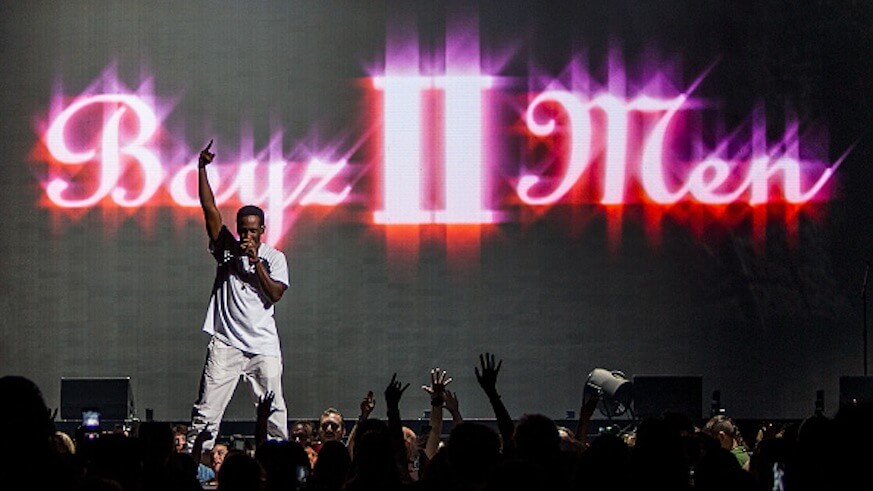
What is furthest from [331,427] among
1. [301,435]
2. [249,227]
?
[249,227]

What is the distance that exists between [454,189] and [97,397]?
3.67 m

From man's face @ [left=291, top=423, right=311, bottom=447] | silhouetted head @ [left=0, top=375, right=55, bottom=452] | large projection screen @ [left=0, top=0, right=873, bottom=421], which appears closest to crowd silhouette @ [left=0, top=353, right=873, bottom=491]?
silhouetted head @ [left=0, top=375, right=55, bottom=452]

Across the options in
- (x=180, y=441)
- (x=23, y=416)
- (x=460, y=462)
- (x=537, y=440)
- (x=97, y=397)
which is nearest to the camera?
(x=23, y=416)

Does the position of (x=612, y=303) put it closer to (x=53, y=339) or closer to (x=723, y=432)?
(x=723, y=432)

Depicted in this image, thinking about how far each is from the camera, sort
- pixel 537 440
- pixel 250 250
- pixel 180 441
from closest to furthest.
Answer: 1. pixel 537 440
2. pixel 250 250
3. pixel 180 441

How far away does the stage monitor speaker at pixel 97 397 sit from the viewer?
39.8ft

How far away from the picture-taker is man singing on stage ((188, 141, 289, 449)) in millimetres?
9234

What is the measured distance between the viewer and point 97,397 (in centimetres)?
1223

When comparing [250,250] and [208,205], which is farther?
[208,205]

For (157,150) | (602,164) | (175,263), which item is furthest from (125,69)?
(602,164)

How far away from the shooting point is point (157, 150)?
1302 cm

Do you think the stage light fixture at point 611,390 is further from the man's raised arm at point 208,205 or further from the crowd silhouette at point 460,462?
the crowd silhouette at point 460,462

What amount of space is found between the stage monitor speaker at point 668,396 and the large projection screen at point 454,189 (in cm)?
141

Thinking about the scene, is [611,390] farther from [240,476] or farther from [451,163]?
[240,476]
